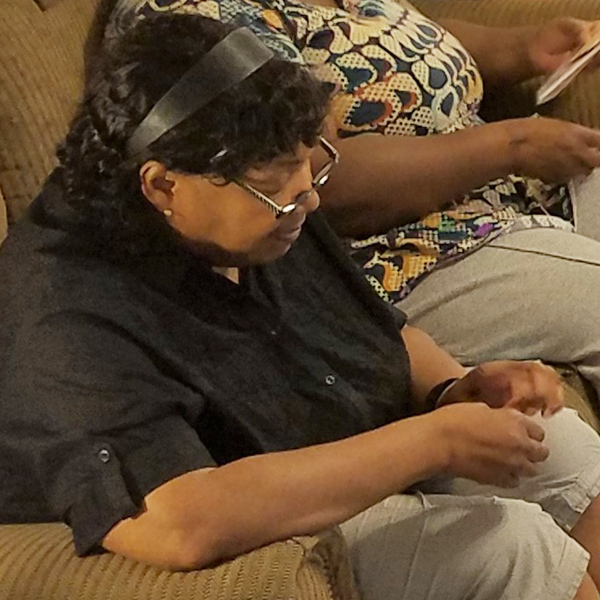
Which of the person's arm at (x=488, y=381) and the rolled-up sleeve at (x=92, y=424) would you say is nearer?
the rolled-up sleeve at (x=92, y=424)

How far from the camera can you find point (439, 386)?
50.4 inches

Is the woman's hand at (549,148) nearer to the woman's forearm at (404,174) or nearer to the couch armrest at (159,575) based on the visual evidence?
the woman's forearm at (404,174)

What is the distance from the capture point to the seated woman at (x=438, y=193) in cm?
145

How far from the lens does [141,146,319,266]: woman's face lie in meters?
1.01

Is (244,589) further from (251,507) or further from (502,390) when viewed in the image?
(502,390)

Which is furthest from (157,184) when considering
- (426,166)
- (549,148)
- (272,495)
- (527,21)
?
(527,21)

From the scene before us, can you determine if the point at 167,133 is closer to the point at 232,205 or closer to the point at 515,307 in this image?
the point at 232,205

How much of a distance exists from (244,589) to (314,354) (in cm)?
37

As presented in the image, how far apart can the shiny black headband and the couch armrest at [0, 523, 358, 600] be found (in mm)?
365

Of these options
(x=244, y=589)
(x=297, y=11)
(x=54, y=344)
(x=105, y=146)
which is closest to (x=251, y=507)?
(x=244, y=589)

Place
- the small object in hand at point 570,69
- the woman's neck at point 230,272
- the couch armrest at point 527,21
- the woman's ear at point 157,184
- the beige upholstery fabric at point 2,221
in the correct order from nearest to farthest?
the woman's ear at point 157,184
the woman's neck at point 230,272
the beige upholstery fabric at point 2,221
the small object in hand at point 570,69
the couch armrest at point 527,21

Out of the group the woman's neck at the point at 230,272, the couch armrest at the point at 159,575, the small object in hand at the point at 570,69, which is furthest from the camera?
the small object in hand at the point at 570,69

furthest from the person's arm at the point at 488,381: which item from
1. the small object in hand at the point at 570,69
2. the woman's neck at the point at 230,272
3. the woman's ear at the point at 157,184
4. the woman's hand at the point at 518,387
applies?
the small object in hand at the point at 570,69

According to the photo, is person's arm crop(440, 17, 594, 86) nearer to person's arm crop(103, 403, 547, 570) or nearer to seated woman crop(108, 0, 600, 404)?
seated woman crop(108, 0, 600, 404)
